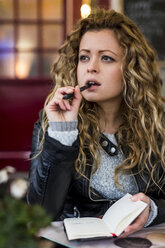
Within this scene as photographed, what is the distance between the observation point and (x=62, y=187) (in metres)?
1.28

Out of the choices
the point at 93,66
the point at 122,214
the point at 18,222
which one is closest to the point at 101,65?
the point at 93,66

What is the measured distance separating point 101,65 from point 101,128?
0.25m

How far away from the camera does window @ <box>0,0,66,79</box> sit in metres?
4.26

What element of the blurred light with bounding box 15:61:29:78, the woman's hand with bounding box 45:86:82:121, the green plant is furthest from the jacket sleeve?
the blurred light with bounding box 15:61:29:78

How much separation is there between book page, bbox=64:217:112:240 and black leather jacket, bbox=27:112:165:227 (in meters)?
0.19

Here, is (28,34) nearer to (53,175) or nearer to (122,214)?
(53,175)

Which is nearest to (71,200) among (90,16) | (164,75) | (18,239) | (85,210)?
(85,210)

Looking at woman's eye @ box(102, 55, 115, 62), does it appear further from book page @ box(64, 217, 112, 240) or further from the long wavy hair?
book page @ box(64, 217, 112, 240)

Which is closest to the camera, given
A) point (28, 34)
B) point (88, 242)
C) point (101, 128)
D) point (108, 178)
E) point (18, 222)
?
point (18, 222)

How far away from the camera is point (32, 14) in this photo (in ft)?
14.0

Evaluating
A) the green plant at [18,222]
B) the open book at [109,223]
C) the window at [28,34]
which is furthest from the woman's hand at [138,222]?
the window at [28,34]

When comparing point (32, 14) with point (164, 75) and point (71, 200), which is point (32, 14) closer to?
point (164, 75)

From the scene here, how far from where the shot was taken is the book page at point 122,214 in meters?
1.05

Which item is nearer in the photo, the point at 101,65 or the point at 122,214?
the point at 122,214
